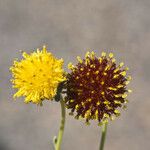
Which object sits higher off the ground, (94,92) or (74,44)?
(74,44)

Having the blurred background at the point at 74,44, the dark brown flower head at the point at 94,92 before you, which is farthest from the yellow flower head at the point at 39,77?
the blurred background at the point at 74,44

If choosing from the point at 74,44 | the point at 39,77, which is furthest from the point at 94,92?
the point at 74,44

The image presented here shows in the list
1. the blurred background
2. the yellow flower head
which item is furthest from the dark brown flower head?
the blurred background

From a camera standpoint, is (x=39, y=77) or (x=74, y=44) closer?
(x=39, y=77)

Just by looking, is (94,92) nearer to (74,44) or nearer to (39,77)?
(39,77)

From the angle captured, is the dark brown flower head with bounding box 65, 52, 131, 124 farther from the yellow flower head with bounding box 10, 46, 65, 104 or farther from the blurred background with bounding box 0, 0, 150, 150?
the blurred background with bounding box 0, 0, 150, 150

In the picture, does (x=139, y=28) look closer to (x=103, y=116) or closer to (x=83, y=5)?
(x=83, y=5)
